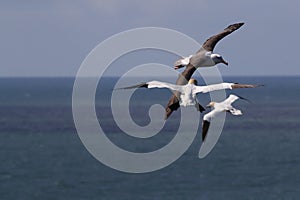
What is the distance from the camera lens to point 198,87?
12.2 m

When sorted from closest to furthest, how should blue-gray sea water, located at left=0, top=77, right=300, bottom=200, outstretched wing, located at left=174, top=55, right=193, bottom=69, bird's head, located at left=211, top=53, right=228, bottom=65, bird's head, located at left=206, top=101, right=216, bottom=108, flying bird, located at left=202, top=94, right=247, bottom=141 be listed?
flying bird, located at left=202, top=94, right=247, bottom=141 → bird's head, located at left=206, top=101, right=216, bottom=108 → bird's head, located at left=211, top=53, right=228, bottom=65 → outstretched wing, located at left=174, top=55, right=193, bottom=69 → blue-gray sea water, located at left=0, top=77, right=300, bottom=200

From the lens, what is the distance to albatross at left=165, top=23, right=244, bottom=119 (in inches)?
481

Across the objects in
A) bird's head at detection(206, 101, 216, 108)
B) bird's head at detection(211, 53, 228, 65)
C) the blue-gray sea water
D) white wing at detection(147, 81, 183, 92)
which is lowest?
the blue-gray sea water

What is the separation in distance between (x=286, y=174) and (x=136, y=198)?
112 feet

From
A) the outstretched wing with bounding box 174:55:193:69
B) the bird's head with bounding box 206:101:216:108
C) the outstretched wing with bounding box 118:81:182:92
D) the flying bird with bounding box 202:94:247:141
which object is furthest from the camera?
the outstretched wing with bounding box 174:55:193:69

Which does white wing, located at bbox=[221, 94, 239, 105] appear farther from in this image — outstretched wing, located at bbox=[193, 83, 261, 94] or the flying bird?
outstretched wing, located at bbox=[193, 83, 261, 94]

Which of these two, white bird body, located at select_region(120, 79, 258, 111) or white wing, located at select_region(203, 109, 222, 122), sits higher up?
white bird body, located at select_region(120, 79, 258, 111)

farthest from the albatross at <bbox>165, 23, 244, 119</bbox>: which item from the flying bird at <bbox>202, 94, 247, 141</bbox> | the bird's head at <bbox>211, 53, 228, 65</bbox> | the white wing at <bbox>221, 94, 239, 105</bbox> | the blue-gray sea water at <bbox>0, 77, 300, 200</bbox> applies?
the blue-gray sea water at <bbox>0, 77, 300, 200</bbox>

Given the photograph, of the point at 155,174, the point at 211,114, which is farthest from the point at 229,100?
the point at 155,174

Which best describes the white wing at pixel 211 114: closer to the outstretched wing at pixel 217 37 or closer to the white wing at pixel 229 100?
the white wing at pixel 229 100

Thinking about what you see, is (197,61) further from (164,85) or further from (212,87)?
(164,85)

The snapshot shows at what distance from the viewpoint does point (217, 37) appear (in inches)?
527

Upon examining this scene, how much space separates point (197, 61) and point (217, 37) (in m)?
1.12

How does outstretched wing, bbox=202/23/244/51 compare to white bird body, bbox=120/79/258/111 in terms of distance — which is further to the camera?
outstretched wing, bbox=202/23/244/51
